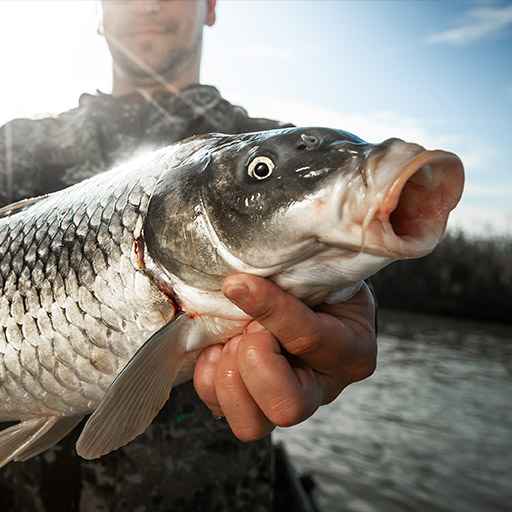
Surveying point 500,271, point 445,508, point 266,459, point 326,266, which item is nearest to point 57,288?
point 326,266

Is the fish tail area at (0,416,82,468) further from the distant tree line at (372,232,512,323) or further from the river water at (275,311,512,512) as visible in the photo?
the distant tree line at (372,232,512,323)

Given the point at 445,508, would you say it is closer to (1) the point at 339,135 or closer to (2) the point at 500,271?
(1) the point at 339,135

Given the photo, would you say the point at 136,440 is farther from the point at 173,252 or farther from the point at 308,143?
the point at 308,143

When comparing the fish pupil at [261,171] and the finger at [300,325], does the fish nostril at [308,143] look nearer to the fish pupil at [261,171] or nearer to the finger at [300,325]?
the fish pupil at [261,171]

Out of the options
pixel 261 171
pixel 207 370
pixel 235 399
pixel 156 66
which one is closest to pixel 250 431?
pixel 235 399

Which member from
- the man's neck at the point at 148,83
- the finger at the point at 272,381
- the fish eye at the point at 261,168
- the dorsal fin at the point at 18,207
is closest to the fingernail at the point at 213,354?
the finger at the point at 272,381

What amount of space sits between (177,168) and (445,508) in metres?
7.98

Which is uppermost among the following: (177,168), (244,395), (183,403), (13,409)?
(177,168)

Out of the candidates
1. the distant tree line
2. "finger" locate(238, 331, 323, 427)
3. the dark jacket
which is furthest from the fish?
the distant tree line

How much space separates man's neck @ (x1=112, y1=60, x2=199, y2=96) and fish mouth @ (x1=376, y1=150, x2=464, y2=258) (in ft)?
8.54

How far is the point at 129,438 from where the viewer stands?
73.4 inches

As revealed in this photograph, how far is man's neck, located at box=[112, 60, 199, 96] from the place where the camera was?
→ 3.78 m

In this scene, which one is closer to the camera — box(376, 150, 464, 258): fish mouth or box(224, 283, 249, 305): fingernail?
box(376, 150, 464, 258): fish mouth

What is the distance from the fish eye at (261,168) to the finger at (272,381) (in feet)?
1.58
